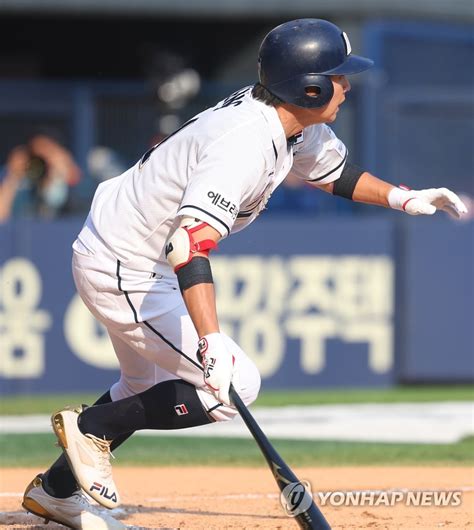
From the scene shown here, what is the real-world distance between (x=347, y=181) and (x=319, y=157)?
8.8 inches

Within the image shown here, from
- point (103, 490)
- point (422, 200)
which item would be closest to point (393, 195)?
point (422, 200)

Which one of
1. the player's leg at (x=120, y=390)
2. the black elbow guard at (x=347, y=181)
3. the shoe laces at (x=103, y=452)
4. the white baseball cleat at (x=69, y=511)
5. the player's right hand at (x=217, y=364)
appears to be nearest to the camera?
the player's right hand at (x=217, y=364)

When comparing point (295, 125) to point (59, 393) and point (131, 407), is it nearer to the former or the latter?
point (131, 407)

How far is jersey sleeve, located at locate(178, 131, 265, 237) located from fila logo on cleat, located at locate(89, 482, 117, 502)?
1.13 m

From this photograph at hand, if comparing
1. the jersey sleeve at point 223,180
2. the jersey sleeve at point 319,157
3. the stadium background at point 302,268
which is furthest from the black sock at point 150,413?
the stadium background at point 302,268

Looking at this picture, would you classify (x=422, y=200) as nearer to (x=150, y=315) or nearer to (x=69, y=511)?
(x=150, y=315)

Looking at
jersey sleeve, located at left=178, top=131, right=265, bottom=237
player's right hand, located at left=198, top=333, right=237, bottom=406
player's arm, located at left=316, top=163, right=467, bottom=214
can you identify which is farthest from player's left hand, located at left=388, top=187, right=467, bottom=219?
player's right hand, located at left=198, top=333, right=237, bottom=406

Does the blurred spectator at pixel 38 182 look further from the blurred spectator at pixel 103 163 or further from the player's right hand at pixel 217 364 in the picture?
the player's right hand at pixel 217 364

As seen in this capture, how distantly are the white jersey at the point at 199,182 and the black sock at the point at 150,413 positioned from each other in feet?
1.61

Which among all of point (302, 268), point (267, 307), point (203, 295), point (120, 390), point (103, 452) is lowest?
point (267, 307)

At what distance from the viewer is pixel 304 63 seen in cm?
474

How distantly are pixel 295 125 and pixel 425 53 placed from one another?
11.8 meters

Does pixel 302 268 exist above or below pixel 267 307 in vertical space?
above

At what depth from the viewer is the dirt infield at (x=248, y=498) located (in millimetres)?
5598
